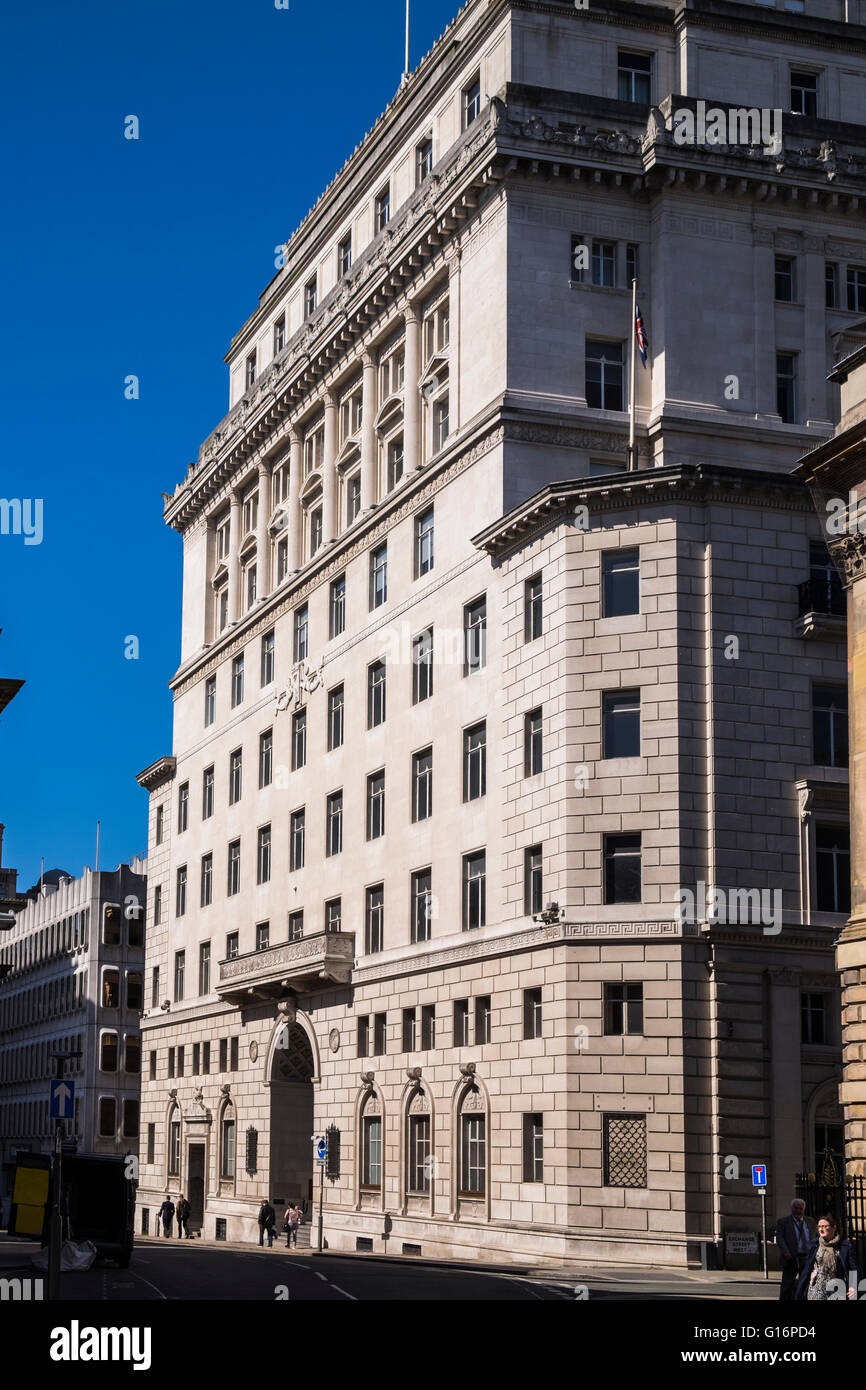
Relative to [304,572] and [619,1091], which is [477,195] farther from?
[619,1091]

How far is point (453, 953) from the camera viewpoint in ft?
205

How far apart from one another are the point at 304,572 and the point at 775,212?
2643cm

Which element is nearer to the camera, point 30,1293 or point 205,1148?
point 30,1293

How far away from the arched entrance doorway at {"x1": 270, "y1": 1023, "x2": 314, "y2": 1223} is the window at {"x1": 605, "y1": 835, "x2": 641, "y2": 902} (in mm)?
27002

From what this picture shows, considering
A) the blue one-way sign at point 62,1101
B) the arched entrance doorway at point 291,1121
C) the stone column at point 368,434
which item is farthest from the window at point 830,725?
the blue one-way sign at point 62,1101

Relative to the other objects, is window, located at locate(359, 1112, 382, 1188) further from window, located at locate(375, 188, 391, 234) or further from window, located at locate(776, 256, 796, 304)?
window, located at locate(375, 188, 391, 234)

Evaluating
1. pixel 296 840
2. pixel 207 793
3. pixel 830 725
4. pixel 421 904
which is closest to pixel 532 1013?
pixel 421 904

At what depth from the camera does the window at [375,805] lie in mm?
71188

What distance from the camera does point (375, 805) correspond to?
7194 cm

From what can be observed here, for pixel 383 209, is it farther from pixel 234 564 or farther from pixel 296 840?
pixel 296 840

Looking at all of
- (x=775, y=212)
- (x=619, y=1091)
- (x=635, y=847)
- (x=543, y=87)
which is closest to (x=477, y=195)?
(x=543, y=87)

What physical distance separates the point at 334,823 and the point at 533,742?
62.6 ft

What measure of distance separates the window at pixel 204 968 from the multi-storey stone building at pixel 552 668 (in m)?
3.98

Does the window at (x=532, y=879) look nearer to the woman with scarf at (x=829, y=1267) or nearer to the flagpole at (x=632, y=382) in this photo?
the flagpole at (x=632, y=382)
